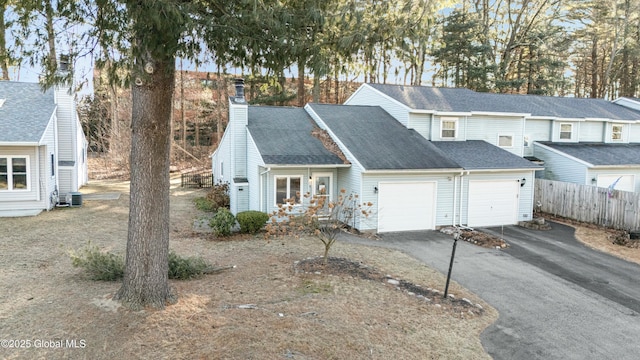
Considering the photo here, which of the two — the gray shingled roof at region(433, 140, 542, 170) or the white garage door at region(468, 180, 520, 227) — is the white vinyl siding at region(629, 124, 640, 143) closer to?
the gray shingled roof at region(433, 140, 542, 170)

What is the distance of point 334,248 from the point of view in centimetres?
1151

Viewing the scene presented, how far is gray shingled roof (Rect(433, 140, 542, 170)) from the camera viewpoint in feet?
51.4

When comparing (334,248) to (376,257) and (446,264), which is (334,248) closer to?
(376,257)

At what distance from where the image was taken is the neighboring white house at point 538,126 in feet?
59.5

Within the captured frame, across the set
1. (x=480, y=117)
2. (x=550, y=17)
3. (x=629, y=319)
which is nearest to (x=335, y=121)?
(x=480, y=117)

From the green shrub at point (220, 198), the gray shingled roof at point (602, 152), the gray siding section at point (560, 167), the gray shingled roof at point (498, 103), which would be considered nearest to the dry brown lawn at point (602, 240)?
the gray siding section at point (560, 167)

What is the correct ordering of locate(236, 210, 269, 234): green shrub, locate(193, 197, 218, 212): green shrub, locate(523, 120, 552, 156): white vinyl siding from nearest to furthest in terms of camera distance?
locate(236, 210, 269, 234): green shrub, locate(193, 197, 218, 212): green shrub, locate(523, 120, 552, 156): white vinyl siding

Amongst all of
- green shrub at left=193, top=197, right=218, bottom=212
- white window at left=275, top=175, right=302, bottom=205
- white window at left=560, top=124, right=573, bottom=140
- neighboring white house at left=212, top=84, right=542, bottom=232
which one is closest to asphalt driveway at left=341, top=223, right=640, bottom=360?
neighboring white house at left=212, top=84, right=542, bottom=232

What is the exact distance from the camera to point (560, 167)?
1942 centimetres

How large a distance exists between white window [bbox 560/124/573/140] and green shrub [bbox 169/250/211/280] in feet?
69.5

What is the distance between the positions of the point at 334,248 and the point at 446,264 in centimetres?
311

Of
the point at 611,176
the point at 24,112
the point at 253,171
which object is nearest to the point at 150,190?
the point at 253,171

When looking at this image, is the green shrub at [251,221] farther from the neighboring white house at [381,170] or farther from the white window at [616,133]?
the white window at [616,133]

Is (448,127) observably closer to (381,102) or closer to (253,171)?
(381,102)
